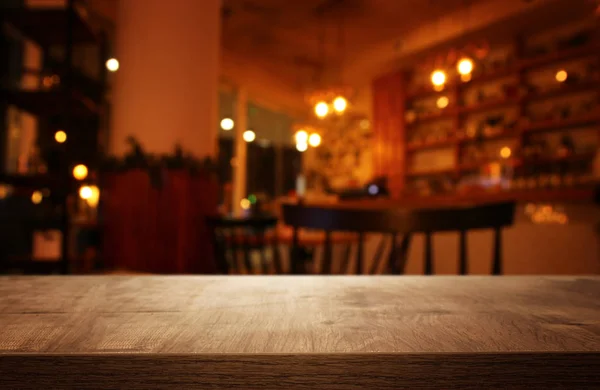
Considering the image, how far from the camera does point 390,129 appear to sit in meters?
7.80

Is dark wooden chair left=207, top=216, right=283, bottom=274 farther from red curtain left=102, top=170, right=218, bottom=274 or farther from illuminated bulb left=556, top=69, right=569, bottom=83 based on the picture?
illuminated bulb left=556, top=69, right=569, bottom=83

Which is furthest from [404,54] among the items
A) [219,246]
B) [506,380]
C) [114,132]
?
[506,380]

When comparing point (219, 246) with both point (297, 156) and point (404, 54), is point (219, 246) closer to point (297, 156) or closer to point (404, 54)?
point (404, 54)

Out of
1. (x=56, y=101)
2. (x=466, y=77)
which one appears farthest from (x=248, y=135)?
(x=56, y=101)

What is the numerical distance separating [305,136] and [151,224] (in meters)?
3.89

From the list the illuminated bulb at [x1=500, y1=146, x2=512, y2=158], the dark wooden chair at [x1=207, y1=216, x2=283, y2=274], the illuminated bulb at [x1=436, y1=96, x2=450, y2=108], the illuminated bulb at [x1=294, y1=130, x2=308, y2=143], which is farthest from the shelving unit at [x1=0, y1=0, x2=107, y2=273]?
the illuminated bulb at [x1=436, y1=96, x2=450, y2=108]

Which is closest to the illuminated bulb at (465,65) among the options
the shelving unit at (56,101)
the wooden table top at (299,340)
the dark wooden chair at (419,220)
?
the shelving unit at (56,101)

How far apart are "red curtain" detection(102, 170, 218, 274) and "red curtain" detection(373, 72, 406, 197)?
4.71 metres

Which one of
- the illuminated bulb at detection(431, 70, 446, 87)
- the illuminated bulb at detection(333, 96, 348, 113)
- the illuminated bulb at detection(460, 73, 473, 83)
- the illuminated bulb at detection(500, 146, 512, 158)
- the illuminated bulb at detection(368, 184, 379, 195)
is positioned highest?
the illuminated bulb at detection(460, 73, 473, 83)

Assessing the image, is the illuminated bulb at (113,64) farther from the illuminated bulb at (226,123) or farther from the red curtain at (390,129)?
the red curtain at (390,129)

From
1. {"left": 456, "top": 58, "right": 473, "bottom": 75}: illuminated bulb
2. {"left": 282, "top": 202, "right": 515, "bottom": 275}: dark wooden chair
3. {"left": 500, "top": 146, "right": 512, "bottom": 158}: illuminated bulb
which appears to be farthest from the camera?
{"left": 500, "top": 146, "right": 512, "bottom": 158}: illuminated bulb

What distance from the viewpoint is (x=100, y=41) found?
10.7ft

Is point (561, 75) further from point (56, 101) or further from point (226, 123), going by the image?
point (226, 123)

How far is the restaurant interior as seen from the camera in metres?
2.48
